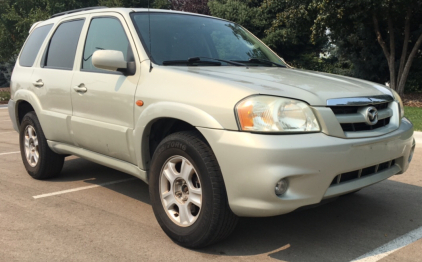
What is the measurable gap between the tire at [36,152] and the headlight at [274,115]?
3004mm

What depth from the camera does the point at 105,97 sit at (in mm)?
3869

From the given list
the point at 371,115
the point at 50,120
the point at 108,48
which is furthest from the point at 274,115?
the point at 50,120

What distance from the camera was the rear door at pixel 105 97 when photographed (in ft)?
12.1

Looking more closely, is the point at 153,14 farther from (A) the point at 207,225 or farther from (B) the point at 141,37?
(A) the point at 207,225

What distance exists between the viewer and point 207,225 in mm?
2973

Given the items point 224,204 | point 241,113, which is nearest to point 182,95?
point 241,113

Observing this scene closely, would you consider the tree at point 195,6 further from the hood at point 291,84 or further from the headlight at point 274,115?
the headlight at point 274,115

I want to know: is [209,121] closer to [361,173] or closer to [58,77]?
[361,173]

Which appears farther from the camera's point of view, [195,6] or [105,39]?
[195,6]

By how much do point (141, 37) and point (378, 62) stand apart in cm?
2038

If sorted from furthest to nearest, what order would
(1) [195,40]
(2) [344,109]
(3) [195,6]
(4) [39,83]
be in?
(3) [195,6] → (4) [39,83] → (1) [195,40] → (2) [344,109]

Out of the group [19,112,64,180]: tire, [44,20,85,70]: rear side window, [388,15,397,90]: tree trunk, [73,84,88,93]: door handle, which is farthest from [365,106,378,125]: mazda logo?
[388,15,397,90]: tree trunk

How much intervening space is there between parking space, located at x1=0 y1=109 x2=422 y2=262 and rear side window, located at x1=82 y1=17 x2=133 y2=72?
137cm

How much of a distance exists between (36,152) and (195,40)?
248cm
